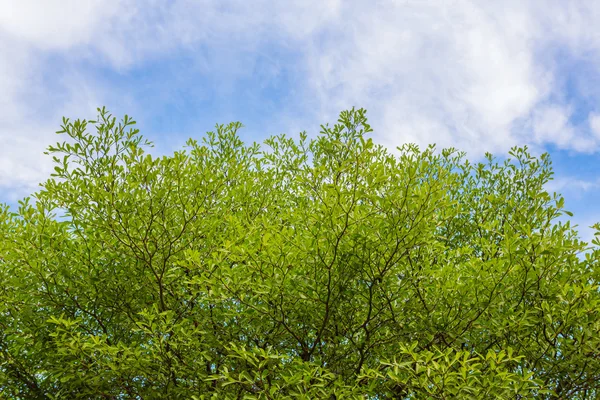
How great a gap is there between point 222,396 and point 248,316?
4.23ft

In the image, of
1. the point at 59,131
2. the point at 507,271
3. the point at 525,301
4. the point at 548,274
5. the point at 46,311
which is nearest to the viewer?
the point at 507,271

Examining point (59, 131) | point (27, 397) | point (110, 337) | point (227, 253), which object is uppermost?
point (59, 131)

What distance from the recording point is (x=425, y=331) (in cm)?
725

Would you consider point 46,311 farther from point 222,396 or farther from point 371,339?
point 371,339

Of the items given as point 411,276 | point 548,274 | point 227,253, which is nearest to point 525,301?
point 548,274

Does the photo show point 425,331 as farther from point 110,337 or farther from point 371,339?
point 110,337

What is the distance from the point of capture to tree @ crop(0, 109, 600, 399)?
21.1 ft

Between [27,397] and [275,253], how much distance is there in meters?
5.87

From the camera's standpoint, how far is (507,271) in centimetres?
651

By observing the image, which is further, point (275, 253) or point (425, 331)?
point (425, 331)

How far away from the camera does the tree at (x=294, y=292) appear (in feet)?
21.1

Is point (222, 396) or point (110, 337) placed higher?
point (110, 337)

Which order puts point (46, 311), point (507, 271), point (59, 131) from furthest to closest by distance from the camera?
point (46, 311) → point (59, 131) → point (507, 271)

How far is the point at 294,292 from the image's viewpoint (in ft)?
23.4
